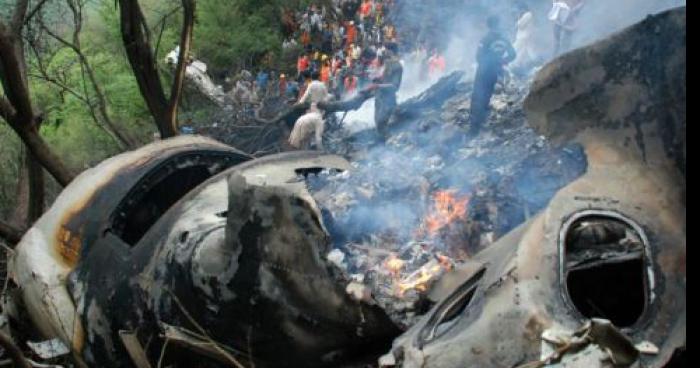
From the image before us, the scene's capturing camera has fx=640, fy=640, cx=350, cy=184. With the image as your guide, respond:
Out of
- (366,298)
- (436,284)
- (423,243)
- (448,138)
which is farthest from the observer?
(448,138)

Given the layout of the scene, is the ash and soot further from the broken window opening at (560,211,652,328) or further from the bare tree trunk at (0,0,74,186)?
the bare tree trunk at (0,0,74,186)

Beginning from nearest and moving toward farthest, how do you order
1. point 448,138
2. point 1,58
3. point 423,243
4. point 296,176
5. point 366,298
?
point 366,298 < point 296,176 < point 1,58 < point 423,243 < point 448,138

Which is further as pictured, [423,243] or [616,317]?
[423,243]

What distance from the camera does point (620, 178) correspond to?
312 cm

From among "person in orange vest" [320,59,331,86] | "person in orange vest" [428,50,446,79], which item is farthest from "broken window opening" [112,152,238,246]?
"person in orange vest" [428,50,446,79]

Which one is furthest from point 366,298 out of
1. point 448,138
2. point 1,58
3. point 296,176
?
point 448,138

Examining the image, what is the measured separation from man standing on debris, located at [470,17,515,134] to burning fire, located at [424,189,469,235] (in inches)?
103

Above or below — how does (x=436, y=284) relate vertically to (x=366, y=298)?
below

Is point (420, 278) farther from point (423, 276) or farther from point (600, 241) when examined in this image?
point (600, 241)

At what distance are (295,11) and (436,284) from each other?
1919cm

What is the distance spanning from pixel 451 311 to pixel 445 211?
490 centimetres

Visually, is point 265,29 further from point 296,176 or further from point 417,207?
point 296,176

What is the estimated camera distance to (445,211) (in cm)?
810

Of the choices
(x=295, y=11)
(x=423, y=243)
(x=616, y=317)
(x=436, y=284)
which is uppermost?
(x=295, y=11)
